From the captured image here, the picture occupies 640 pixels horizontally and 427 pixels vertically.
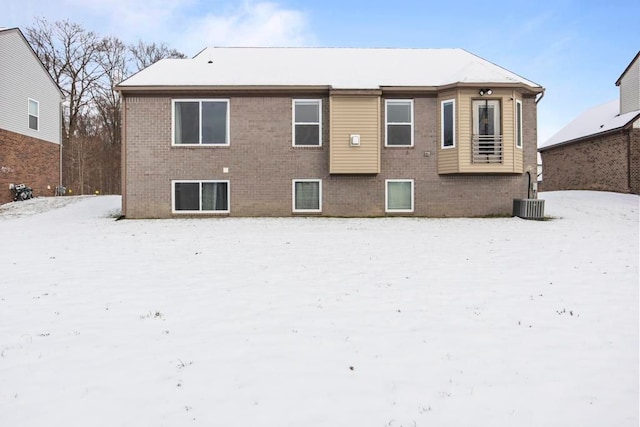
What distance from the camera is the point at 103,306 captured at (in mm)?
5250

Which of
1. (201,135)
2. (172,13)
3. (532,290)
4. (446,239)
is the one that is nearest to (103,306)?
(532,290)

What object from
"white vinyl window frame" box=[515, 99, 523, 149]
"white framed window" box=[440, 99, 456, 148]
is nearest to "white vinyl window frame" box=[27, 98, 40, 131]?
"white framed window" box=[440, 99, 456, 148]

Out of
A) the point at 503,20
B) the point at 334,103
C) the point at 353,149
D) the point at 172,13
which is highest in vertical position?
the point at 172,13

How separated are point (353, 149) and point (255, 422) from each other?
1249 cm

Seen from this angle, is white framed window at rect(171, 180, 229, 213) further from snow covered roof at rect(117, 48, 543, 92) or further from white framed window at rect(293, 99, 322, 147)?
snow covered roof at rect(117, 48, 543, 92)

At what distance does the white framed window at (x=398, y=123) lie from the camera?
15266 mm

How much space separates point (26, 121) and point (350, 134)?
56.1 feet

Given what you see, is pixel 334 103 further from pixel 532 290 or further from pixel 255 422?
pixel 255 422

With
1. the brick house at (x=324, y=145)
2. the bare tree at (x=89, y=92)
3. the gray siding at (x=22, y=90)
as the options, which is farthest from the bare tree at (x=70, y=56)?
the brick house at (x=324, y=145)

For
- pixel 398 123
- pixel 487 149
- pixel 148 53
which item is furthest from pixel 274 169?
pixel 148 53

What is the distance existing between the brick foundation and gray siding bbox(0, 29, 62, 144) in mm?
423

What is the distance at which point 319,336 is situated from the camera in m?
4.30

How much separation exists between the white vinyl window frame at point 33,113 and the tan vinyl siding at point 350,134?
16459 mm

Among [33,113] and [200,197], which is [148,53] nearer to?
[33,113]
